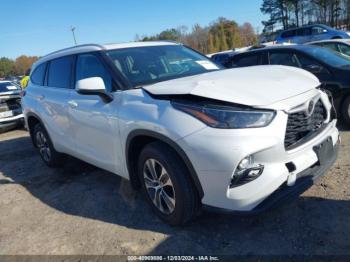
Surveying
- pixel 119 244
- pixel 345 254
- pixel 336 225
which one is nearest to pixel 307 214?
pixel 336 225

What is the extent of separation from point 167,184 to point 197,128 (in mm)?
722

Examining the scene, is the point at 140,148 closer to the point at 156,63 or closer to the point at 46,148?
the point at 156,63

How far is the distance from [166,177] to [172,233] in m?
0.54

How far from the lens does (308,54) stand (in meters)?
6.79

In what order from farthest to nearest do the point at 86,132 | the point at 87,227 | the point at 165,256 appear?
the point at 86,132
the point at 87,227
the point at 165,256

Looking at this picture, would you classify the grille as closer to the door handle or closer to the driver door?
the driver door

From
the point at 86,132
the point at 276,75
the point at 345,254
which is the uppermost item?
the point at 276,75

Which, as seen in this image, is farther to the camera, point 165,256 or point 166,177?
point 166,177

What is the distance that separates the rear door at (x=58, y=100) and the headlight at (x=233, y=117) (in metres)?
2.36

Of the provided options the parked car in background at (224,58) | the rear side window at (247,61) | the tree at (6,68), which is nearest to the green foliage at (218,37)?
the parked car in background at (224,58)

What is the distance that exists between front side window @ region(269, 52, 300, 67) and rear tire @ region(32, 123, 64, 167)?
4.36 meters

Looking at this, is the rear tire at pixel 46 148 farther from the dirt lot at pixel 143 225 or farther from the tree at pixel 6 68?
the tree at pixel 6 68

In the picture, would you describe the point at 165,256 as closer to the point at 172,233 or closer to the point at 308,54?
the point at 172,233

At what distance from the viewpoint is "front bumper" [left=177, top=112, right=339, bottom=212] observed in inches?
111
